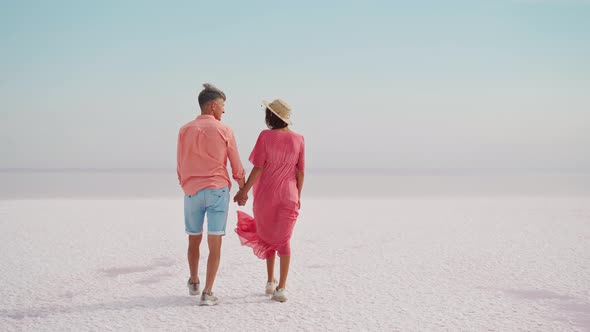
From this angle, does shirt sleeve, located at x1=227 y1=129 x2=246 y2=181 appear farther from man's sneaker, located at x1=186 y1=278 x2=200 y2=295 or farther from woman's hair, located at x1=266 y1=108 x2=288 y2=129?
man's sneaker, located at x1=186 y1=278 x2=200 y2=295

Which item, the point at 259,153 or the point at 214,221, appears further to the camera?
the point at 259,153

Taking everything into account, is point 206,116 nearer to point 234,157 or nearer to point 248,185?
point 234,157

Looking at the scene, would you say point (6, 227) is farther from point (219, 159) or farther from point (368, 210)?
point (368, 210)

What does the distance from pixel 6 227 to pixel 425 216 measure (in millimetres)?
7909

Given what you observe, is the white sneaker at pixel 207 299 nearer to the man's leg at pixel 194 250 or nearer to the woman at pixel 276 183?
the man's leg at pixel 194 250

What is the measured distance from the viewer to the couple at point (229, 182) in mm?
4086

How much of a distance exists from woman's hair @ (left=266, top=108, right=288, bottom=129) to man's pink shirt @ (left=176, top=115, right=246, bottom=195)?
394 mm

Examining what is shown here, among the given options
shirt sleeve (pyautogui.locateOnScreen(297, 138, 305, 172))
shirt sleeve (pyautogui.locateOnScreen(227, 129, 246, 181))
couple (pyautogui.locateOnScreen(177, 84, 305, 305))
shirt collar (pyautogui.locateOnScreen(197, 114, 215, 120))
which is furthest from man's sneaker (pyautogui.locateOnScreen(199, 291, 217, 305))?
shirt collar (pyautogui.locateOnScreen(197, 114, 215, 120))

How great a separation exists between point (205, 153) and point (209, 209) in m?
0.48

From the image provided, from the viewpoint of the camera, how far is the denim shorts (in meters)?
4.08

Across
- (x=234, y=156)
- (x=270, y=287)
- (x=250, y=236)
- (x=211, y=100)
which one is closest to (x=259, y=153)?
(x=234, y=156)

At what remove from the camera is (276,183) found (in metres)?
4.31

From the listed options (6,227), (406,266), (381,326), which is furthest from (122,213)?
(381,326)

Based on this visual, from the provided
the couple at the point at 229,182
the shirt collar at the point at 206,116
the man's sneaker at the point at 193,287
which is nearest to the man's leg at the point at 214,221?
the couple at the point at 229,182
